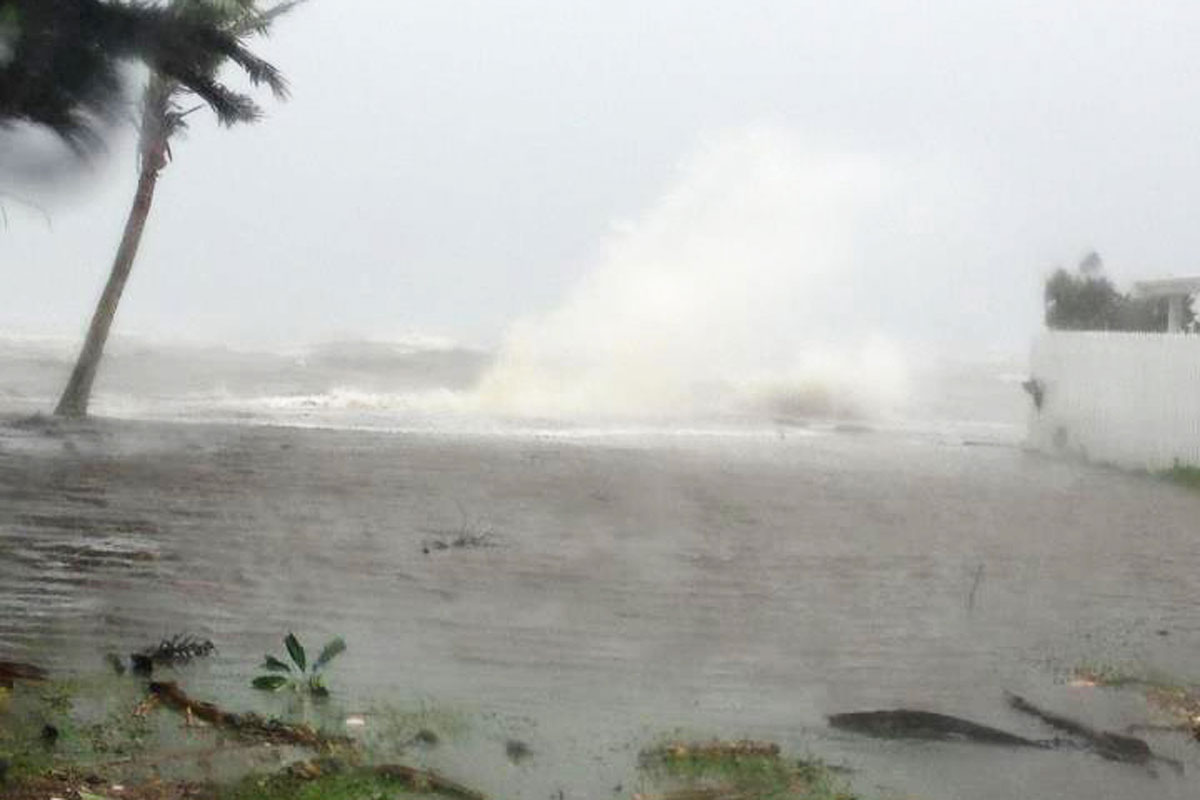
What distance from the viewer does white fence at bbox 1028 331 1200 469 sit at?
21.3 metres

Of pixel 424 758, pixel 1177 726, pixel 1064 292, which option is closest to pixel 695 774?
pixel 424 758

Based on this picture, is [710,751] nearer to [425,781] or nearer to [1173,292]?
[425,781]

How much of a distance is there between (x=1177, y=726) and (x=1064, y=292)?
77.0 feet

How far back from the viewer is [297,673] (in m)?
8.51

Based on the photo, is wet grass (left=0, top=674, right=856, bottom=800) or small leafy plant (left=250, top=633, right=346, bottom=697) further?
small leafy plant (left=250, top=633, right=346, bottom=697)

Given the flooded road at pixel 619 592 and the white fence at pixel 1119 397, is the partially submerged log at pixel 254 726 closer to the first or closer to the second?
the flooded road at pixel 619 592

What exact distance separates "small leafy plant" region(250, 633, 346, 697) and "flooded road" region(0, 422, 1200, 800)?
0.46 ft

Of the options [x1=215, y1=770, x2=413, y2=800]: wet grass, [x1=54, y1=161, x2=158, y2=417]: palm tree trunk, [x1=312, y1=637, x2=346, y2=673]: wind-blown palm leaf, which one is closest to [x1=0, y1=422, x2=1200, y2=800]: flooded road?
[x1=312, y1=637, x2=346, y2=673]: wind-blown palm leaf

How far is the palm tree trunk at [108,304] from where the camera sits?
2406 centimetres

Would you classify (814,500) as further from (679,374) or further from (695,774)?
(679,374)

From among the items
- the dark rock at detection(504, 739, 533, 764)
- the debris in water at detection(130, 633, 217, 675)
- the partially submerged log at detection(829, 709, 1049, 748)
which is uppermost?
the debris in water at detection(130, 633, 217, 675)

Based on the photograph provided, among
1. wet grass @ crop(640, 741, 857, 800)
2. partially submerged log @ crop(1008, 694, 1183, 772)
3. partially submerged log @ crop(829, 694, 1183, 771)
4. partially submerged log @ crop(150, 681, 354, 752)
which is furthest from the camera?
partially submerged log @ crop(829, 694, 1183, 771)

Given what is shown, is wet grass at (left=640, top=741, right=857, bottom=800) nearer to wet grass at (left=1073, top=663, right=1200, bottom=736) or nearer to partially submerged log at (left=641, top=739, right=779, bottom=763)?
partially submerged log at (left=641, top=739, right=779, bottom=763)

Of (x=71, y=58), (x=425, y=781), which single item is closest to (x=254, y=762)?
(x=425, y=781)
